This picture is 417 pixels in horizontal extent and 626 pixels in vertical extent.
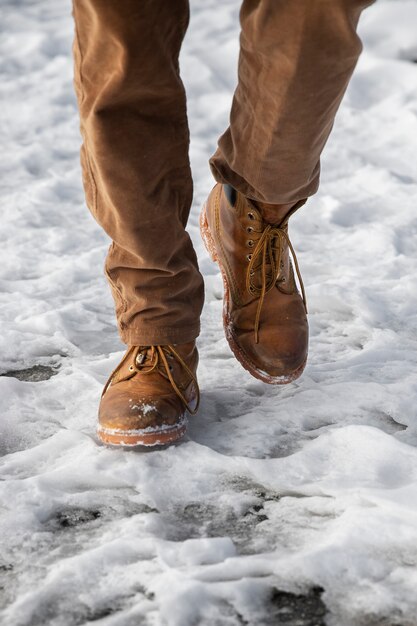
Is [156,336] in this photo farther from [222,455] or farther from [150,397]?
[222,455]

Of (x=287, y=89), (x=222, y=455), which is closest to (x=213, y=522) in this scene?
(x=222, y=455)

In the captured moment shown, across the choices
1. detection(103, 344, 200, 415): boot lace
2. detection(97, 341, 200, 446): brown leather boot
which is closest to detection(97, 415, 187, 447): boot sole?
detection(97, 341, 200, 446): brown leather boot

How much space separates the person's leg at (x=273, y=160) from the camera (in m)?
1.40

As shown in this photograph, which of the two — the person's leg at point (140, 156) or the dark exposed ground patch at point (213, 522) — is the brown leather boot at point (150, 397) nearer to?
the person's leg at point (140, 156)

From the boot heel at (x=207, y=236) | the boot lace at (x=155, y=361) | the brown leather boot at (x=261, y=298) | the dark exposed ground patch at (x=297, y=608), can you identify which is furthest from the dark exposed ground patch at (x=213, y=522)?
the boot heel at (x=207, y=236)

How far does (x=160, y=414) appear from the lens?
160 centimetres

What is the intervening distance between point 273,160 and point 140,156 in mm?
251

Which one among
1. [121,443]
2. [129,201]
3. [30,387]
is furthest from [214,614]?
[30,387]

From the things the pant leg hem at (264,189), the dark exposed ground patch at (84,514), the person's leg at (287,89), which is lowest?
the dark exposed ground patch at (84,514)

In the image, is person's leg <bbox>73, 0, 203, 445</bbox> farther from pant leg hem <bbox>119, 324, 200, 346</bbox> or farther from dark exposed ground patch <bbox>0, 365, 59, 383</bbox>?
dark exposed ground patch <bbox>0, 365, 59, 383</bbox>

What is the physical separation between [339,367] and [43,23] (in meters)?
3.43

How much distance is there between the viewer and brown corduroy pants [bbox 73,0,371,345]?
54.6 inches

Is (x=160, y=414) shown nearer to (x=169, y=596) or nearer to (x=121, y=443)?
(x=121, y=443)

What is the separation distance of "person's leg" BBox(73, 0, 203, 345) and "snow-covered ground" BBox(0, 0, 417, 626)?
260 millimetres
